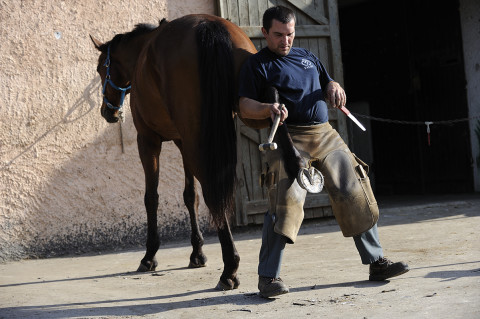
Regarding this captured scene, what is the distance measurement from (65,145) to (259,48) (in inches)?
92.8

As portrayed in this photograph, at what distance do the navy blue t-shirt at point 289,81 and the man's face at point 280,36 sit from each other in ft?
0.17

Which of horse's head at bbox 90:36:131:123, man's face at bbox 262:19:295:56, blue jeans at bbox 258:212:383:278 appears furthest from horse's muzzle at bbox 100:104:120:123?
blue jeans at bbox 258:212:383:278

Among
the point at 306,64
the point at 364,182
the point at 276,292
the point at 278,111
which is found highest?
the point at 306,64

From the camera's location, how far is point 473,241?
17.9 ft

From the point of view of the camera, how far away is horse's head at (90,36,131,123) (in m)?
6.12

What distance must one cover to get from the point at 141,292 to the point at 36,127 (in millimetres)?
2989

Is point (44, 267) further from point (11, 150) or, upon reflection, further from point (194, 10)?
point (194, 10)

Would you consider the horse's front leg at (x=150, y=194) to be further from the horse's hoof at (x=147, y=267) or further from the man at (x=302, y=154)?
the man at (x=302, y=154)

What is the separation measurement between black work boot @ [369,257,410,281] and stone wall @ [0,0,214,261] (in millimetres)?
3592

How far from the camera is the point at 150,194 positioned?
5.64 m

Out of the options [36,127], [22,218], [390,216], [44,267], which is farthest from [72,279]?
[390,216]

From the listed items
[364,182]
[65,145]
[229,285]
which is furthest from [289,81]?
[65,145]

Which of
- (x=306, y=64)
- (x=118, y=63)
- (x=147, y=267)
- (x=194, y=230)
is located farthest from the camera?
(x=118, y=63)

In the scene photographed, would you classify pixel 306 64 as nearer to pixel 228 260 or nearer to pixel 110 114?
pixel 228 260
